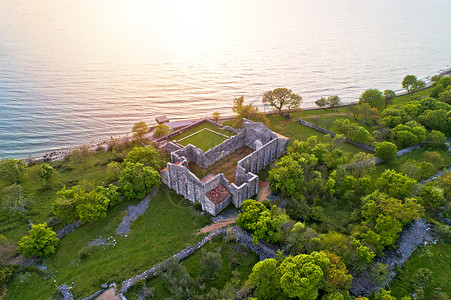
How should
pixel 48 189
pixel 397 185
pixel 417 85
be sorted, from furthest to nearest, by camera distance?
pixel 417 85, pixel 48 189, pixel 397 185

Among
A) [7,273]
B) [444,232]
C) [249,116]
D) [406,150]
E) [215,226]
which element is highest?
[249,116]

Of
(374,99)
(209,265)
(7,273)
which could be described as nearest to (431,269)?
(209,265)

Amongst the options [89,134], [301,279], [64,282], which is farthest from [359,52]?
[64,282]

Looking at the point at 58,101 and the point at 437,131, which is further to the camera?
the point at 58,101

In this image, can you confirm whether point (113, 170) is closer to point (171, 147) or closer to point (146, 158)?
point (146, 158)

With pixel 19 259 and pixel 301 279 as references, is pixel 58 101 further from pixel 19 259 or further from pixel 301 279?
pixel 301 279

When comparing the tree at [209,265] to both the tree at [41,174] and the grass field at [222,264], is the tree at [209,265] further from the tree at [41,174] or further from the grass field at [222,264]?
the tree at [41,174]

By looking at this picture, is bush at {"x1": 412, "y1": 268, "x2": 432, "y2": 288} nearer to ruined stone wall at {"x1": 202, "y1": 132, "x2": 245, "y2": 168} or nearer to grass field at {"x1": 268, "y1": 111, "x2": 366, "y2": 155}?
grass field at {"x1": 268, "y1": 111, "x2": 366, "y2": 155}
